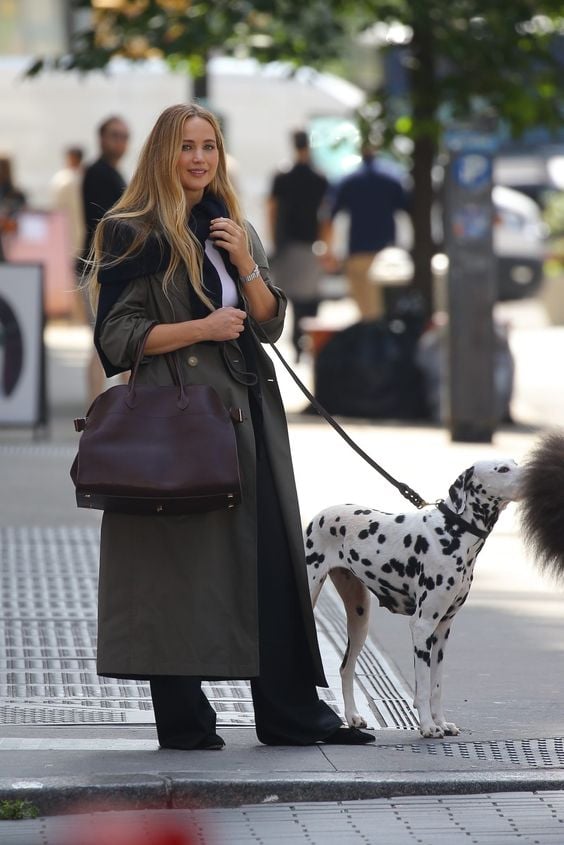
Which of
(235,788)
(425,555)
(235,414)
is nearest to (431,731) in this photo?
(425,555)

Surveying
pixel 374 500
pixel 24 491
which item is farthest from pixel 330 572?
pixel 24 491

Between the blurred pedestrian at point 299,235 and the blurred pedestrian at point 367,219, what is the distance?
2.41ft

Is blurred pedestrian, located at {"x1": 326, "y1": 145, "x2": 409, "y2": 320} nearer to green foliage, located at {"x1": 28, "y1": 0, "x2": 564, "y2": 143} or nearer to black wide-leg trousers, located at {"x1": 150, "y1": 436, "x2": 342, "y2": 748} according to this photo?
green foliage, located at {"x1": 28, "y1": 0, "x2": 564, "y2": 143}

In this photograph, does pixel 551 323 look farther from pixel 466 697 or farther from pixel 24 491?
pixel 466 697

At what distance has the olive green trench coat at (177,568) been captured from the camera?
16.7ft

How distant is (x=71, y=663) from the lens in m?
6.59

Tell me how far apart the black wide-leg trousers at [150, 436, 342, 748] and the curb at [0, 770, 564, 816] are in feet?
1.10

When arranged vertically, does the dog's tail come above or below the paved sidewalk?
above

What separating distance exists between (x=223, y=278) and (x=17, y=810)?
1.59m

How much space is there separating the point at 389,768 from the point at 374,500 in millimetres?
4856

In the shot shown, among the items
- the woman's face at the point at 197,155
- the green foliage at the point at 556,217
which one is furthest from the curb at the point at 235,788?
the green foliage at the point at 556,217

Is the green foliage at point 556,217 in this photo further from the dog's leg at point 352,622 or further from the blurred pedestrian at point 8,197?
the dog's leg at point 352,622

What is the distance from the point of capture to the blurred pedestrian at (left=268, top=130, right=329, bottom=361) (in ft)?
54.7

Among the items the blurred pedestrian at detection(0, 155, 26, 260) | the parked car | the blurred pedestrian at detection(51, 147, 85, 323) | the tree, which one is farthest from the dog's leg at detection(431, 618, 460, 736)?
the parked car
